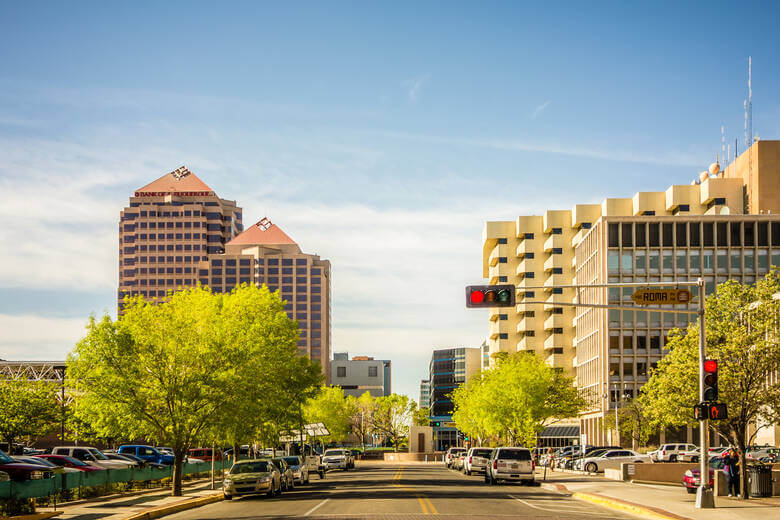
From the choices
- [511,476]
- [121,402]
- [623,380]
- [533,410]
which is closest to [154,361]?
[121,402]

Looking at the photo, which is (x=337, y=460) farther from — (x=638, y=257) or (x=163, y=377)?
(x=638, y=257)

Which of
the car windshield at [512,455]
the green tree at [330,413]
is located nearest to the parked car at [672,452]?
the car windshield at [512,455]

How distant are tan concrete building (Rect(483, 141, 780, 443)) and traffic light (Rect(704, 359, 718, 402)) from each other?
54.6 meters

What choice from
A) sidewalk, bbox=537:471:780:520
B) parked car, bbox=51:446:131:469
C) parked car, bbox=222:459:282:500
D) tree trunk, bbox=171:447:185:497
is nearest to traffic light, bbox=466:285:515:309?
sidewalk, bbox=537:471:780:520

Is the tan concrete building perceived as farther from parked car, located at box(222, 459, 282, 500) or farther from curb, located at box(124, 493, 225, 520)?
curb, located at box(124, 493, 225, 520)

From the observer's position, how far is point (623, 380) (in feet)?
332

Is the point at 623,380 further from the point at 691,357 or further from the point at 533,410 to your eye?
the point at 691,357

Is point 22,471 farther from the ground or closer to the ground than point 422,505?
farther from the ground

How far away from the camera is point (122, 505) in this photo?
31.0 metres

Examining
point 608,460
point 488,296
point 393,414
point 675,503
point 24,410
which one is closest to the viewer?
point 488,296

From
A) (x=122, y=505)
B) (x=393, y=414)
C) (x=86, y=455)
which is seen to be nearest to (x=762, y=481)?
(x=122, y=505)

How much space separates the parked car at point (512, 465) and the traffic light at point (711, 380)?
16.8 m

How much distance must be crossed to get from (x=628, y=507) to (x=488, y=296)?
8.87 meters

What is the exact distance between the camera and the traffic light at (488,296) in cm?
2540
